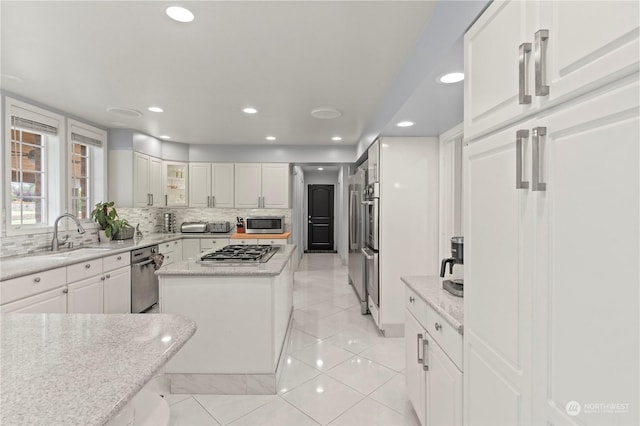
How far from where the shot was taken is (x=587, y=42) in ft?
2.29

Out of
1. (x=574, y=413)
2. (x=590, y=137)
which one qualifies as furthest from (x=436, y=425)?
(x=590, y=137)

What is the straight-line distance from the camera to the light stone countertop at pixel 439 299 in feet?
4.57

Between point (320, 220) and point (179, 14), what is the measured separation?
8.15 m

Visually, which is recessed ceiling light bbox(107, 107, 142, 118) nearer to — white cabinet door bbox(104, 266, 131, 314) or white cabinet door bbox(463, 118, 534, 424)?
→ white cabinet door bbox(104, 266, 131, 314)

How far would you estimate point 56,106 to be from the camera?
3424 millimetres

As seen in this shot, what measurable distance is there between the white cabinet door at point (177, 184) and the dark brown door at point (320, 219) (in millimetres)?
4686

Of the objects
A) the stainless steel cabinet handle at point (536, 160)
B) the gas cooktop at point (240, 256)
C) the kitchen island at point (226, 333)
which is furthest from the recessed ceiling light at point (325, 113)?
the stainless steel cabinet handle at point (536, 160)

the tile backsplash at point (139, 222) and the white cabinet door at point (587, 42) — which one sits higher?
the white cabinet door at point (587, 42)

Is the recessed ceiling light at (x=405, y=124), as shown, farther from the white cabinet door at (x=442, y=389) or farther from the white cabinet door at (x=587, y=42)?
the white cabinet door at (x=587, y=42)

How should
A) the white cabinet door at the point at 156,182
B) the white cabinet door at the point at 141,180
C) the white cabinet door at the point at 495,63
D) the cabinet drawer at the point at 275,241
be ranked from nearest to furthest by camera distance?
the white cabinet door at the point at 495,63 < the white cabinet door at the point at 141,180 < the white cabinet door at the point at 156,182 < the cabinet drawer at the point at 275,241

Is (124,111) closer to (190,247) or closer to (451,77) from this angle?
(190,247)

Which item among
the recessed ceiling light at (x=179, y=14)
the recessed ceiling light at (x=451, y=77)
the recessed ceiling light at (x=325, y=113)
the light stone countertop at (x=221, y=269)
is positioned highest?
the recessed ceiling light at (x=325, y=113)

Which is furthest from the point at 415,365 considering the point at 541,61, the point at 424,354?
the point at 541,61

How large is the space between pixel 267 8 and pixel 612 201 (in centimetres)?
179
